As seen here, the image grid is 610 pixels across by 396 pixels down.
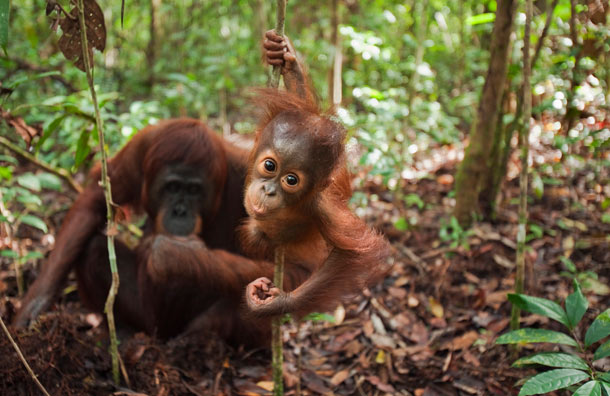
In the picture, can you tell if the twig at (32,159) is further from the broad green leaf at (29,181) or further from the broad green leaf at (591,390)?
the broad green leaf at (591,390)

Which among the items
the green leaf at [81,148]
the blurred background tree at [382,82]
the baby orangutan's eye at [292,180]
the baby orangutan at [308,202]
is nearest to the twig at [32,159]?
the blurred background tree at [382,82]

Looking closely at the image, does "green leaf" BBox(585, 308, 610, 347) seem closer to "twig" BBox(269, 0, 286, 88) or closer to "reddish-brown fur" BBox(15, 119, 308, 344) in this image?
"twig" BBox(269, 0, 286, 88)

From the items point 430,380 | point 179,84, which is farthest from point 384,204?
point 179,84

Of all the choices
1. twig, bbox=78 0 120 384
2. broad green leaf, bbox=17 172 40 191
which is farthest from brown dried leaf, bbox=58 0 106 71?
broad green leaf, bbox=17 172 40 191

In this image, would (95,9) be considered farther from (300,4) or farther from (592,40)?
(300,4)

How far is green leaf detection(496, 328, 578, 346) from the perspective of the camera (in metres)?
1.80

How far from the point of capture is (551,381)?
1591 millimetres

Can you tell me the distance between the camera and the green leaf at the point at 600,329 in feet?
5.54

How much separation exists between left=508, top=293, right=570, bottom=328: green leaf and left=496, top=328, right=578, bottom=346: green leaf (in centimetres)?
6

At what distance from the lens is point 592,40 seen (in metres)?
2.93

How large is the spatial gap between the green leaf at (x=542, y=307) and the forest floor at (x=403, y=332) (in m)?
0.49

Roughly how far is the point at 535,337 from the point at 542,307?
12 cm

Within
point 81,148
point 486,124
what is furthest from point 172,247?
point 486,124

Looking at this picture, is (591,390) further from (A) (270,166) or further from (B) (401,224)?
(B) (401,224)
